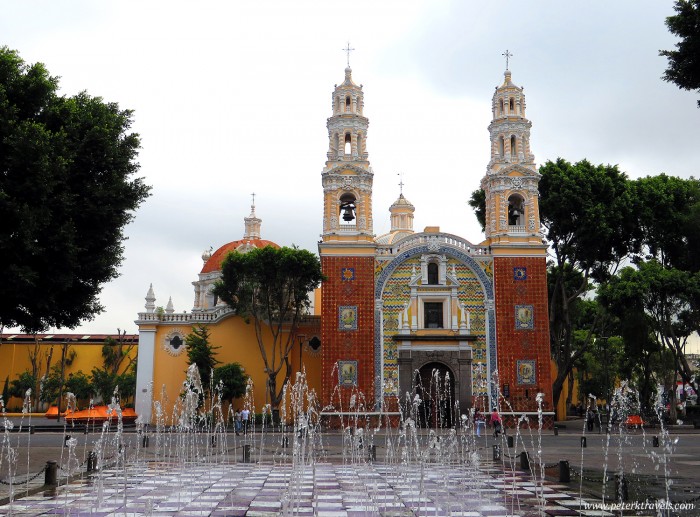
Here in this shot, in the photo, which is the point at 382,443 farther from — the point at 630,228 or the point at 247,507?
the point at 630,228

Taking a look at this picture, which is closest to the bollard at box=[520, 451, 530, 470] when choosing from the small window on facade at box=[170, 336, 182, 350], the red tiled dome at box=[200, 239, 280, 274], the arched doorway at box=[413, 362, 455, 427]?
the arched doorway at box=[413, 362, 455, 427]

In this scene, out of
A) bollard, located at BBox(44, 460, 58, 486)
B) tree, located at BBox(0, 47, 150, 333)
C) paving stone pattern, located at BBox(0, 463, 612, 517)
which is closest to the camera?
paving stone pattern, located at BBox(0, 463, 612, 517)

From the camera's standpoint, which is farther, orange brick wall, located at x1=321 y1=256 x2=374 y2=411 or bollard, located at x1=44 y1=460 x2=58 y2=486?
orange brick wall, located at x1=321 y1=256 x2=374 y2=411

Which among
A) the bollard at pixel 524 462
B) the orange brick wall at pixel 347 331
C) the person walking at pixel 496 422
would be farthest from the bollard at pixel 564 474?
the orange brick wall at pixel 347 331

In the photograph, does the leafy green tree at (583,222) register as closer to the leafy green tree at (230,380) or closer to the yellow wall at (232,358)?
the yellow wall at (232,358)

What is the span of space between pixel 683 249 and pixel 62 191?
86.9ft

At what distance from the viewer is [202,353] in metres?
32.4

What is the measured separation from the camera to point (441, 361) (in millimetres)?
29500

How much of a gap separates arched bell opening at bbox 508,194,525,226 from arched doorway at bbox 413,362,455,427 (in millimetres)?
7086

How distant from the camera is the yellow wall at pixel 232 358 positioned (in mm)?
33281

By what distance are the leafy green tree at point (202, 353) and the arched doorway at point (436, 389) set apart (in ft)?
31.6

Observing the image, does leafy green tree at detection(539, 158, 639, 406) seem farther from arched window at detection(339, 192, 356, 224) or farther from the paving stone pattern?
the paving stone pattern

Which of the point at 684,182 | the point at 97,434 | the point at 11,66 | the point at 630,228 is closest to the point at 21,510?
the point at 11,66

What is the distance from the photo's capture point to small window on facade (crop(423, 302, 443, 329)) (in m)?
30.1
